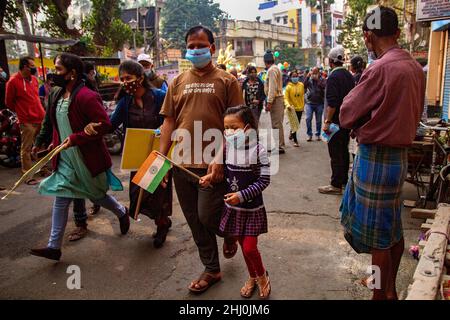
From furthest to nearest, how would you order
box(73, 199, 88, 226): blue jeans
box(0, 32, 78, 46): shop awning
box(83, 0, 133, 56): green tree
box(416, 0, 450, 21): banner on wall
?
box(83, 0, 133, 56): green tree → box(0, 32, 78, 46): shop awning → box(416, 0, 450, 21): banner on wall → box(73, 199, 88, 226): blue jeans

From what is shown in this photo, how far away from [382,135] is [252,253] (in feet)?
3.75

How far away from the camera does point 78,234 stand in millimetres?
3902

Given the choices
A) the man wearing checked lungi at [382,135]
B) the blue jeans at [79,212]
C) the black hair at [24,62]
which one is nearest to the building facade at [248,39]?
the black hair at [24,62]

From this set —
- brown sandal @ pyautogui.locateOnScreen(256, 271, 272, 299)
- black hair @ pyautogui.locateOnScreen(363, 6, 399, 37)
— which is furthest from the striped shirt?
black hair @ pyautogui.locateOnScreen(363, 6, 399, 37)

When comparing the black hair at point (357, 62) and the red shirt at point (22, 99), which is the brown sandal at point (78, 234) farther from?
the black hair at point (357, 62)

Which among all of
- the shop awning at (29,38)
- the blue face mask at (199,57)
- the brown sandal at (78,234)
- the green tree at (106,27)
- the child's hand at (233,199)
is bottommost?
the brown sandal at (78,234)

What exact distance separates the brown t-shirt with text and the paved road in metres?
1.00

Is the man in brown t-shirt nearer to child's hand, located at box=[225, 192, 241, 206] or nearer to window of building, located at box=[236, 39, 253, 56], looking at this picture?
child's hand, located at box=[225, 192, 241, 206]

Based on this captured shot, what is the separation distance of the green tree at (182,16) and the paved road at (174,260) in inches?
1674

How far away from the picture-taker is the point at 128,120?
3.58 metres

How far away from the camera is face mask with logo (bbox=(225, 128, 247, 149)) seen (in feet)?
8.23

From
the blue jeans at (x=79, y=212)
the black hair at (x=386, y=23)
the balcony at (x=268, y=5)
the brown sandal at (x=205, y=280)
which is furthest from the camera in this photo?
the balcony at (x=268, y=5)

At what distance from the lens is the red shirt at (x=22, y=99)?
6.26 meters
